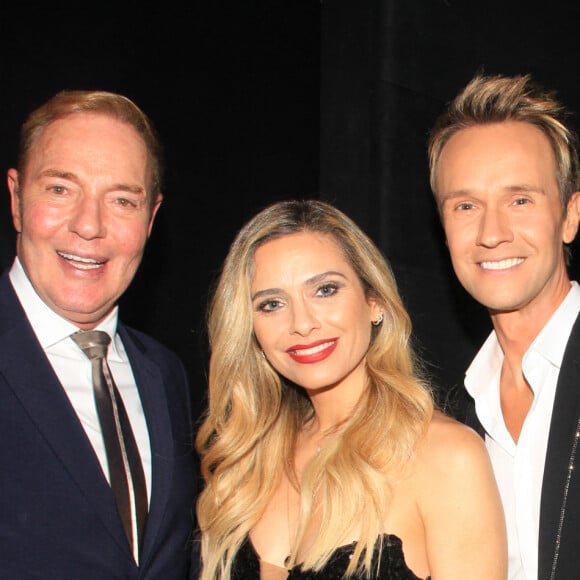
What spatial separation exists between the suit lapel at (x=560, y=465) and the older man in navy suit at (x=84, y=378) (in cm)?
111

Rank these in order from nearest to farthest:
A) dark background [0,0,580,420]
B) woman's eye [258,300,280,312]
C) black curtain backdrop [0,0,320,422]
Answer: woman's eye [258,300,280,312] → black curtain backdrop [0,0,320,422] → dark background [0,0,580,420]

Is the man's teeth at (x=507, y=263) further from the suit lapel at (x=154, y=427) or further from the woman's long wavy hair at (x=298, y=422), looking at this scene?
the suit lapel at (x=154, y=427)

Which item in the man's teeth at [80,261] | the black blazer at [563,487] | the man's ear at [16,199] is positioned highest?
the man's ear at [16,199]

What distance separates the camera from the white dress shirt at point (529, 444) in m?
2.32

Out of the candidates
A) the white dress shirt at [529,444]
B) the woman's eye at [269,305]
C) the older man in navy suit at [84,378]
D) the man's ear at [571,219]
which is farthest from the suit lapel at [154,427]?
the man's ear at [571,219]

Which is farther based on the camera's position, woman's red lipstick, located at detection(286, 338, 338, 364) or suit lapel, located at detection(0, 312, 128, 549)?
woman's red lipstick, located at detection(286, 338, 338, 364)

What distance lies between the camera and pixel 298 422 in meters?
2.87

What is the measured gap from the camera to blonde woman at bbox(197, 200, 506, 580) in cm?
221

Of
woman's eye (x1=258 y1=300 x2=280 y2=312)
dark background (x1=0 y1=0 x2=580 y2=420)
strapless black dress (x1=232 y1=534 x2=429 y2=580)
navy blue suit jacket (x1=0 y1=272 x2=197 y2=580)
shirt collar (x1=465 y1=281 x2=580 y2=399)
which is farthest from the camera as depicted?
dark background (x1=0 y1=0 x2=580 y2=420)

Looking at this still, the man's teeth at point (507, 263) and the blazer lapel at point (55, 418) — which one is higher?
the man's teeth at point (507, 263)

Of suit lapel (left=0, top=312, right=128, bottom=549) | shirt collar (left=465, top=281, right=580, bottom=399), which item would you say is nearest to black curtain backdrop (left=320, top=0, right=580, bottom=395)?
shirt collar (left=465, top=281, right=580, bottom=399)

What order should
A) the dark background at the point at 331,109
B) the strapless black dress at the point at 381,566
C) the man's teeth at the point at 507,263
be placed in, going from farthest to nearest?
the dark background at the point at 331,109, the man's teeth at the point at 507,263, the strapless black dress at the point at 381,566

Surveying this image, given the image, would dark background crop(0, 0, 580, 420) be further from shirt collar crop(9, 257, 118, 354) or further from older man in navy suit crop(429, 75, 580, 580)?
shirt collar crop(9, 257, 118, 354)

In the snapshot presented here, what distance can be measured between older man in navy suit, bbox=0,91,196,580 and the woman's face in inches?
16.8
